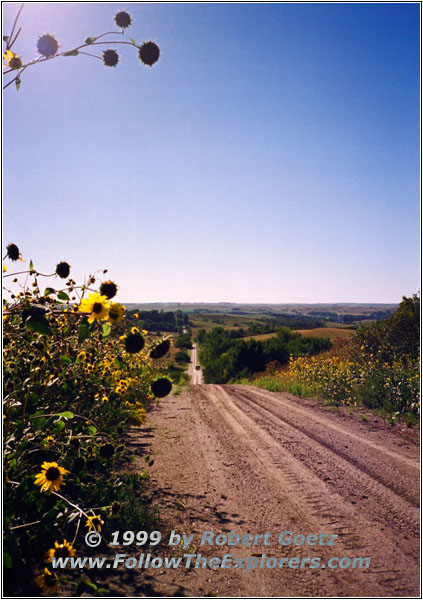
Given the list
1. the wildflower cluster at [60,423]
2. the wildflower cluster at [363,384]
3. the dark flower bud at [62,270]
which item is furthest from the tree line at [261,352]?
the dark flower bud at [62,270]

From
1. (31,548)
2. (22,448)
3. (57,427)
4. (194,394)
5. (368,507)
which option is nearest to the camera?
(57,427)

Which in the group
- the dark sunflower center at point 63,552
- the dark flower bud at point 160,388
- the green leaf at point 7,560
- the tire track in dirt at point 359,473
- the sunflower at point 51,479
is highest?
the dark flower bud at point 160,388

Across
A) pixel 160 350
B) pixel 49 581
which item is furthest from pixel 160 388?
pixel 49 581

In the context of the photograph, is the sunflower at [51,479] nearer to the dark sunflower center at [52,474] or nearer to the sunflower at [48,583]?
the dark sunflower center at [52,474]

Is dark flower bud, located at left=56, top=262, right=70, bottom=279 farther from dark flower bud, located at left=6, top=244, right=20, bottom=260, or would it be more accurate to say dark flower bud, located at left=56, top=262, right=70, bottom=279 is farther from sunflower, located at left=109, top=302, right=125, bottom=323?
sunflower, located at left=109, top=302, right=125, bottom=323

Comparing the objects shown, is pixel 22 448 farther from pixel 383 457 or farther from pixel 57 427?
pixel 383 457

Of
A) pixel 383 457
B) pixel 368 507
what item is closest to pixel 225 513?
pixel 368 507

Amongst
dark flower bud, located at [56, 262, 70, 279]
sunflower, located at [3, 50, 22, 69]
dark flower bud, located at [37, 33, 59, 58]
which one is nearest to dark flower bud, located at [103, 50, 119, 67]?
dark flower bud, located at [37, 33, 59, 58]

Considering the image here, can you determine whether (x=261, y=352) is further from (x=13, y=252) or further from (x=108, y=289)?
(x=108, y=289)

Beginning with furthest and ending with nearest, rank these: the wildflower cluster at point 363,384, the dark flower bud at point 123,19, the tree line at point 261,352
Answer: the tree line at point 261,352
the wildflower cluster at point 363,384
the dark flower bud at point 123,19

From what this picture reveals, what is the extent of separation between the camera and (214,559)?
118 inches

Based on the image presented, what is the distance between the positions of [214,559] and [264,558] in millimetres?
417

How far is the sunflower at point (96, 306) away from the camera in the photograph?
1.91 metres

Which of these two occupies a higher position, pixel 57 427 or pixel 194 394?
pixel 57 427
